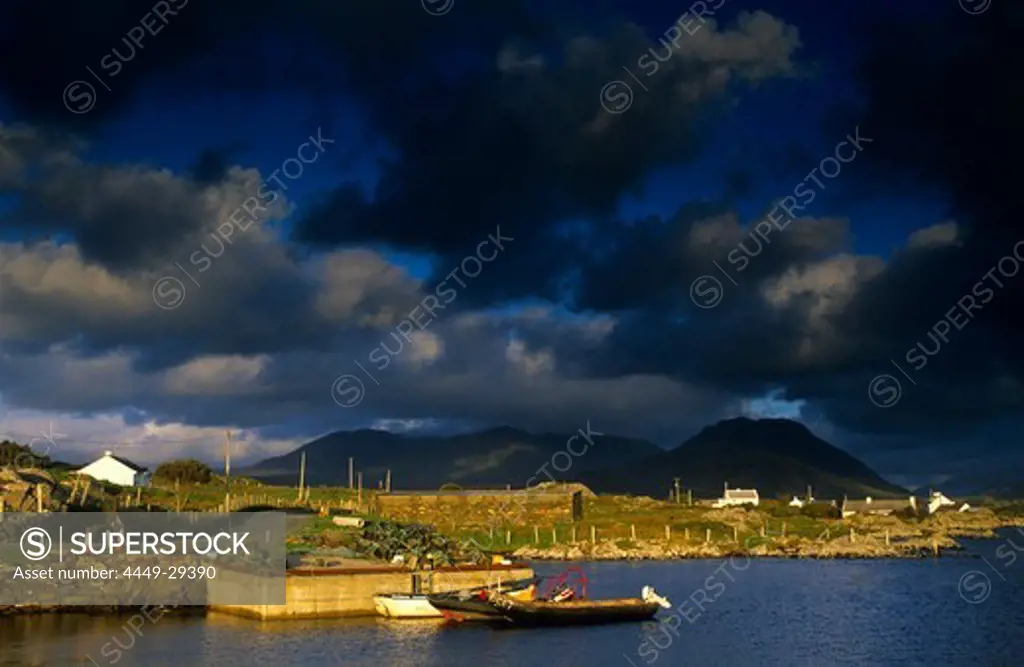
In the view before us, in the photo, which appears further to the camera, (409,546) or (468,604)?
(409,546)

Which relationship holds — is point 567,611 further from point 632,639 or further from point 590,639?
point 632,639

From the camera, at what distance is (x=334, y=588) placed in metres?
66.9

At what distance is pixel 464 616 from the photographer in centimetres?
6619

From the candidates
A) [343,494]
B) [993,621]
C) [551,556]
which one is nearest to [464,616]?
[993,621]

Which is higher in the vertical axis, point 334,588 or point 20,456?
point 20,456

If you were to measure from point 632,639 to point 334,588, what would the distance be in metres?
19.3

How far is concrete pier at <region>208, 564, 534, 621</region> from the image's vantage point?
2581 inches

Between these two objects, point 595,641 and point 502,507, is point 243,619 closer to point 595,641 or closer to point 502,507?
point 595,641

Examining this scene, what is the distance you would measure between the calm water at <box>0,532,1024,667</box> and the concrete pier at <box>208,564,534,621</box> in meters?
1.98

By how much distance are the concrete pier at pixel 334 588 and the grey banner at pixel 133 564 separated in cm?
40

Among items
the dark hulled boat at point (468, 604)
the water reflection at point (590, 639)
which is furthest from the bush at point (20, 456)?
the dark hulled boat at point (468, 604)

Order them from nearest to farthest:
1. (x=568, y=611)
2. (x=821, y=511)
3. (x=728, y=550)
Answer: (x=568, y=611) < (x=728, y=550) < (x=821, y=511)

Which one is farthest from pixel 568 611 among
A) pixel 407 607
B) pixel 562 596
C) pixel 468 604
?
pixel 407 607

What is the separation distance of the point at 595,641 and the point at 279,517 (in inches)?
1064
